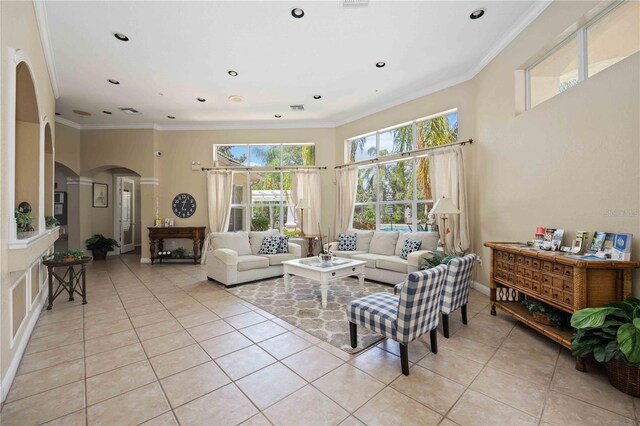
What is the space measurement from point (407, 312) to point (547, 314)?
1538 mm

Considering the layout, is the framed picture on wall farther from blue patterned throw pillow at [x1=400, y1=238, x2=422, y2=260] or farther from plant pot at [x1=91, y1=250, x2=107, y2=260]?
blue patterned throw pillow at [x1=400, y1=238, x2=422, y2=260]

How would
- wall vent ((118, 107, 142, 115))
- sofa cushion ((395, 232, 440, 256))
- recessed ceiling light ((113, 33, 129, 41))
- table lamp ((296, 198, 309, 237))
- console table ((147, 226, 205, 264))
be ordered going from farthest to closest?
console table ((147, 226, 205, 264)) < table lamp ((296, 198, 309, 237)) < wall vent ((118, 107, 142, 115)) < sofa cushion ((395, 232, 440, 256)) < recessed ceiling light ((113, 33, 129, 41))

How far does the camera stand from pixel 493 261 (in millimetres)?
3250

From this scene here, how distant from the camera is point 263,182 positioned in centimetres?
688

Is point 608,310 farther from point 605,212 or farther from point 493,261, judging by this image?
point 493,261

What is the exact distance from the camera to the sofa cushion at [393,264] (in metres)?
4.29

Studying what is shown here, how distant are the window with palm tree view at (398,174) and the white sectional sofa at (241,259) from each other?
2.00 metres

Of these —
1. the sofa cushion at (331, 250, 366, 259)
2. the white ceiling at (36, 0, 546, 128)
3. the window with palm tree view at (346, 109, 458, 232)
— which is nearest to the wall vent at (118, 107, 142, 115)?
the white ceiling at (36, 0, 546, 128)

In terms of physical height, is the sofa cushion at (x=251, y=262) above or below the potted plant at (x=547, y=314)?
above

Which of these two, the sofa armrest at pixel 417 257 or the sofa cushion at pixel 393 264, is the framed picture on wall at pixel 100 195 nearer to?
the sofa cushion at pixel 393 264

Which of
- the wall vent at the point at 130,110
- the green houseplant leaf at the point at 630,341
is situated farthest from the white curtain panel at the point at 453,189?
the wall vent at the point at 130,110

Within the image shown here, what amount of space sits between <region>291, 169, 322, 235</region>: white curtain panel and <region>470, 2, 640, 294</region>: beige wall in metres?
3.35

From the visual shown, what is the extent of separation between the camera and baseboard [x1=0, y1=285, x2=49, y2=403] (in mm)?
1858

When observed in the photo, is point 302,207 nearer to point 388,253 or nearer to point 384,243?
point 384,243
